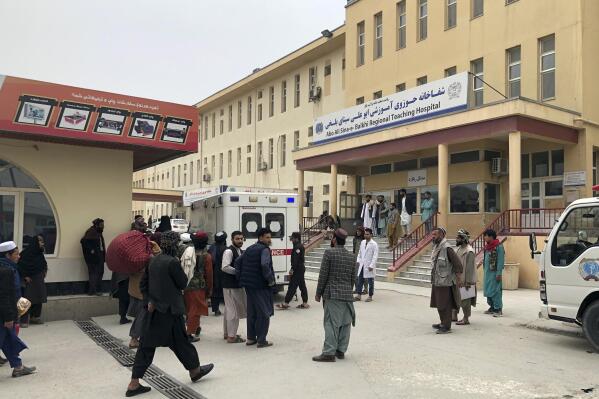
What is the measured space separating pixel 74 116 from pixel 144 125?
4.36ft

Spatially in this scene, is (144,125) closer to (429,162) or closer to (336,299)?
(336,299)

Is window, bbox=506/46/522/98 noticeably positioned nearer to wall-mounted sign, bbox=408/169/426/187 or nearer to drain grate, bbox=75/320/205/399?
wall-mounted sign, bbox=408/169/426/187

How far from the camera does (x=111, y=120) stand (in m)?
9.95

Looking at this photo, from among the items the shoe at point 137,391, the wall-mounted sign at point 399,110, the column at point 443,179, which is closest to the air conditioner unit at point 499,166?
the column at point 443,179

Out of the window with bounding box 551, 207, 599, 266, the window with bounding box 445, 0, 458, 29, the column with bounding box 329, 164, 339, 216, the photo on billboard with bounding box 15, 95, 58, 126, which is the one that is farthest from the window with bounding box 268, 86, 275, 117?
the window with bounding box 551, 207, 599, 266

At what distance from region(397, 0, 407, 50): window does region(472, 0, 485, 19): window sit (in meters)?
3.77

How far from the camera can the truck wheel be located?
7504 mm

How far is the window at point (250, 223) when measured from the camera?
1241 centimetres

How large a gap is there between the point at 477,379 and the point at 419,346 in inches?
70.2

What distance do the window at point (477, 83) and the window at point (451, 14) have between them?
213 centimetres

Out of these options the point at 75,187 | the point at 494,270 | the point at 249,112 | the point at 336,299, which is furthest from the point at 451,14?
the point at 249,112

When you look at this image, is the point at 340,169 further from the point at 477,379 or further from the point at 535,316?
the point at 477,379

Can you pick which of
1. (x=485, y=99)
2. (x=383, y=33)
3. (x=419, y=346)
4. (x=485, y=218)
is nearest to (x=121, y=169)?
(x=419, y=346)

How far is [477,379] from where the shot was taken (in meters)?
6.13
